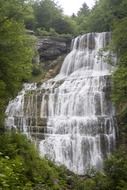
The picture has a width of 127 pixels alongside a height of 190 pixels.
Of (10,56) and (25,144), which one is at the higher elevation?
(10,56)

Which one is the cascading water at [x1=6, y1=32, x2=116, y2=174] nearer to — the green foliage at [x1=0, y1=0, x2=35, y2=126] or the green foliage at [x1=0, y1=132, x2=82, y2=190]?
the green foliage at [x1=0, y1=0, x2=35, y2=126]

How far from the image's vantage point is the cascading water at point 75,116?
24.2 meters

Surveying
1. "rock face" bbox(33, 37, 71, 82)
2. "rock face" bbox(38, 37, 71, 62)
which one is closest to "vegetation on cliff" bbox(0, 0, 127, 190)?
"rock face" bbox(33, 37, 71, 82)

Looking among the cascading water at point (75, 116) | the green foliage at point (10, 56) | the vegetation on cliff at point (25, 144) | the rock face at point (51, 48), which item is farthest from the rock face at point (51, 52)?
the green foliage at point (10, 56)

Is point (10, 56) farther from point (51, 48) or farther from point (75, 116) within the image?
point (51, 48)

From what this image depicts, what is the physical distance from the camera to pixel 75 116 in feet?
87.3

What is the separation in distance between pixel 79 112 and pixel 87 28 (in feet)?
65.5

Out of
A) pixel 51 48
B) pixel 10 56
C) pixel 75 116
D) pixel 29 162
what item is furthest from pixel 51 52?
pixel 29 162

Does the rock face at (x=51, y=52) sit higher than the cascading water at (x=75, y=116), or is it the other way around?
the rock face at (x=51, y=52)

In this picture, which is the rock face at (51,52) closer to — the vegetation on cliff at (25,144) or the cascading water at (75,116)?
the cascading water at (75,116)

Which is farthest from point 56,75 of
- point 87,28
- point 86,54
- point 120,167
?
point 120,167

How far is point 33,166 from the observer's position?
509 inches

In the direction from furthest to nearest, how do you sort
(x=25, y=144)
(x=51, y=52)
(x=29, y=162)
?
1. (x=51, y=52)
2. (x=25, y=144)
3. (x=29, y=162)

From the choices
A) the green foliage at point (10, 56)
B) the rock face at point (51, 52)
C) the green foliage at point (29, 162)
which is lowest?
the green foliage at point (29, 162)
